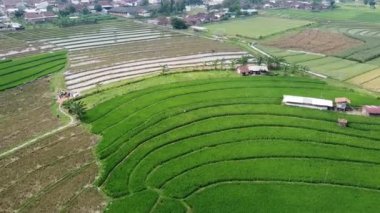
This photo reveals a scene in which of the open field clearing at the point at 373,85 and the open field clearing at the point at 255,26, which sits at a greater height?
the open field clearing at the point at 255,26

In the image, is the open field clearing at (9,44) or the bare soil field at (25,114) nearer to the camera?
the bare soil field at (25,114)

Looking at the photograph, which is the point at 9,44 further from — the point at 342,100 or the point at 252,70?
the point at 342,100

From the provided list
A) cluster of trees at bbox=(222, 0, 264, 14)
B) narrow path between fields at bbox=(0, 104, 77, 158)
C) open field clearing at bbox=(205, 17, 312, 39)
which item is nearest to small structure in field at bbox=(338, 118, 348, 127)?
narrow path between fields at bbox=(0, 104, 77, 158)

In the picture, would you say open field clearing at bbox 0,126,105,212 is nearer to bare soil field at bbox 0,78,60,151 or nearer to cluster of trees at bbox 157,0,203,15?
bare soil field at bbox 0,78,60,151

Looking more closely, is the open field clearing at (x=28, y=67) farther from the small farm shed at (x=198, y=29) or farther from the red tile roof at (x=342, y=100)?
the red tile roof at (x=342, y=100)

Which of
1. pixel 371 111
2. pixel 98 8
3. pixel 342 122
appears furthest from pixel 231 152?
pixel 98 8

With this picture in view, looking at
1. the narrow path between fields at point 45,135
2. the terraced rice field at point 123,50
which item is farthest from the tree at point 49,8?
the narrow path between fields at point 45,135
